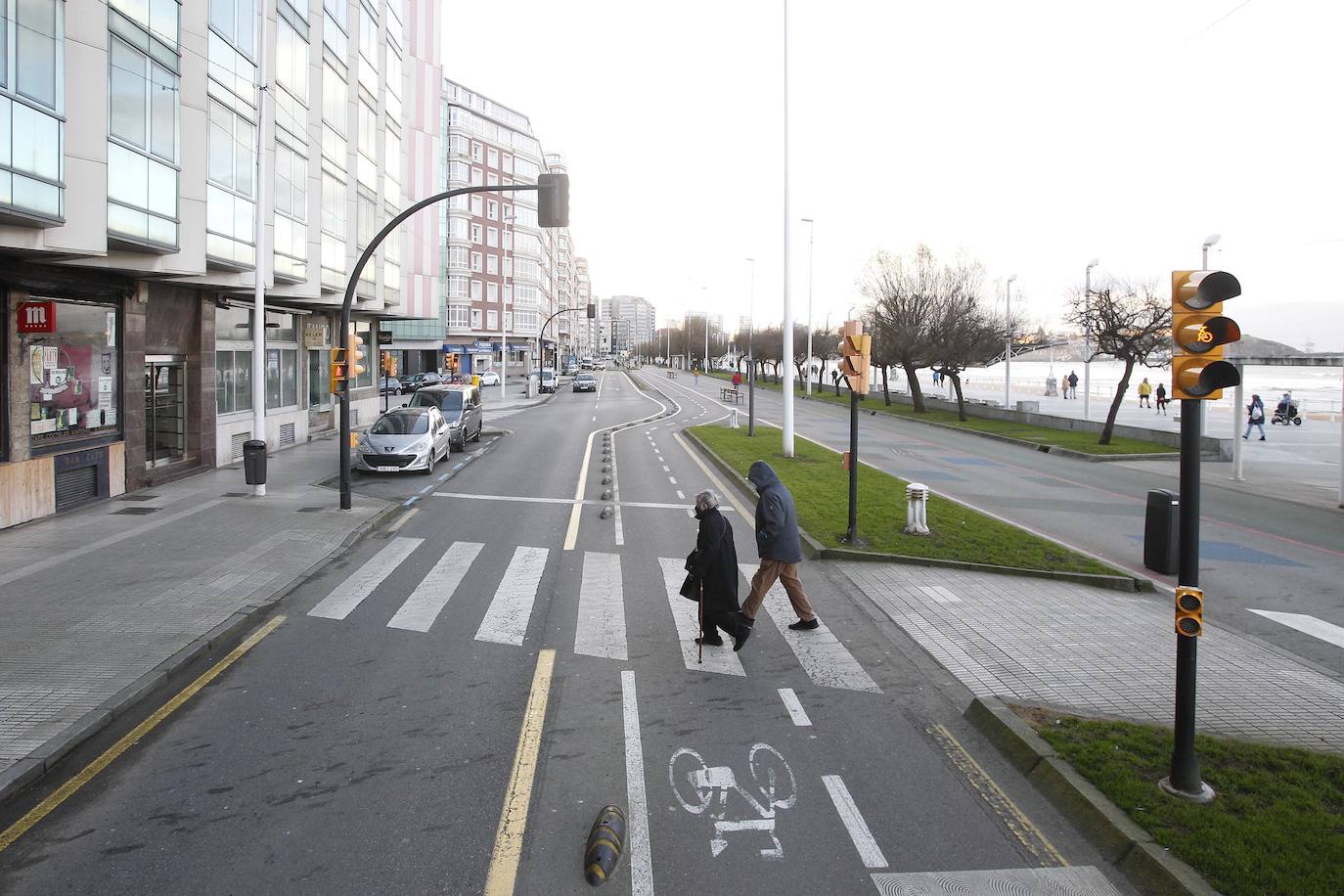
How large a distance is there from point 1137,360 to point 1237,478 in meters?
9.86

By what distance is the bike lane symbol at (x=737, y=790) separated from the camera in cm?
525

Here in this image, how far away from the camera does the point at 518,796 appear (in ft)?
18.4

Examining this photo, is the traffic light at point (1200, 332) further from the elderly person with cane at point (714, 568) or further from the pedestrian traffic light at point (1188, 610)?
the elderly person with cane at point (714, 568)

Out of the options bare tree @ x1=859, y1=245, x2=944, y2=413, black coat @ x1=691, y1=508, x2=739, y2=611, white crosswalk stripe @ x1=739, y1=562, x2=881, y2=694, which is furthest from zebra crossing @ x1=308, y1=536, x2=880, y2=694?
bare tree @ x1=859, y1=245, x2=944, y2=413

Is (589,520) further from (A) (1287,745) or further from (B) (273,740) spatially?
(A) (1287,745)

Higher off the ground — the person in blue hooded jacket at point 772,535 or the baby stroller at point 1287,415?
the baby stroller at point 1287,415

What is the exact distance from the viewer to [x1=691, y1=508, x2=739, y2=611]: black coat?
8.18m

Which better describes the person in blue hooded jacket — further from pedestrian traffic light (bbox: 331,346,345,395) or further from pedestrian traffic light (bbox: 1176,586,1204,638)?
pedestrian traffic light (bbox: 331,346,345,395)

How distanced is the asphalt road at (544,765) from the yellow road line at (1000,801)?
2cm

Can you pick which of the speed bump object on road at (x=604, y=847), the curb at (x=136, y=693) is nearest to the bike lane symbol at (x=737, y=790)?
the speed bump object on road at (x=604, y=847)

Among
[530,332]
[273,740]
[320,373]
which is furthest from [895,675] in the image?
[530,332]

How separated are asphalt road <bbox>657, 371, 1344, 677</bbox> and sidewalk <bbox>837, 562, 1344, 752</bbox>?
2.13 ft

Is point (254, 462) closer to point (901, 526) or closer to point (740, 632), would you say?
point (901, 526)

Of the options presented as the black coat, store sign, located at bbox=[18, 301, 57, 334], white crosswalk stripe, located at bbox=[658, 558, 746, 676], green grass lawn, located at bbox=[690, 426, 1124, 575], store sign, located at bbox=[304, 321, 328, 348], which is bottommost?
white crosswalk stripe, located at bbox=[658, 558, 746, 676]
